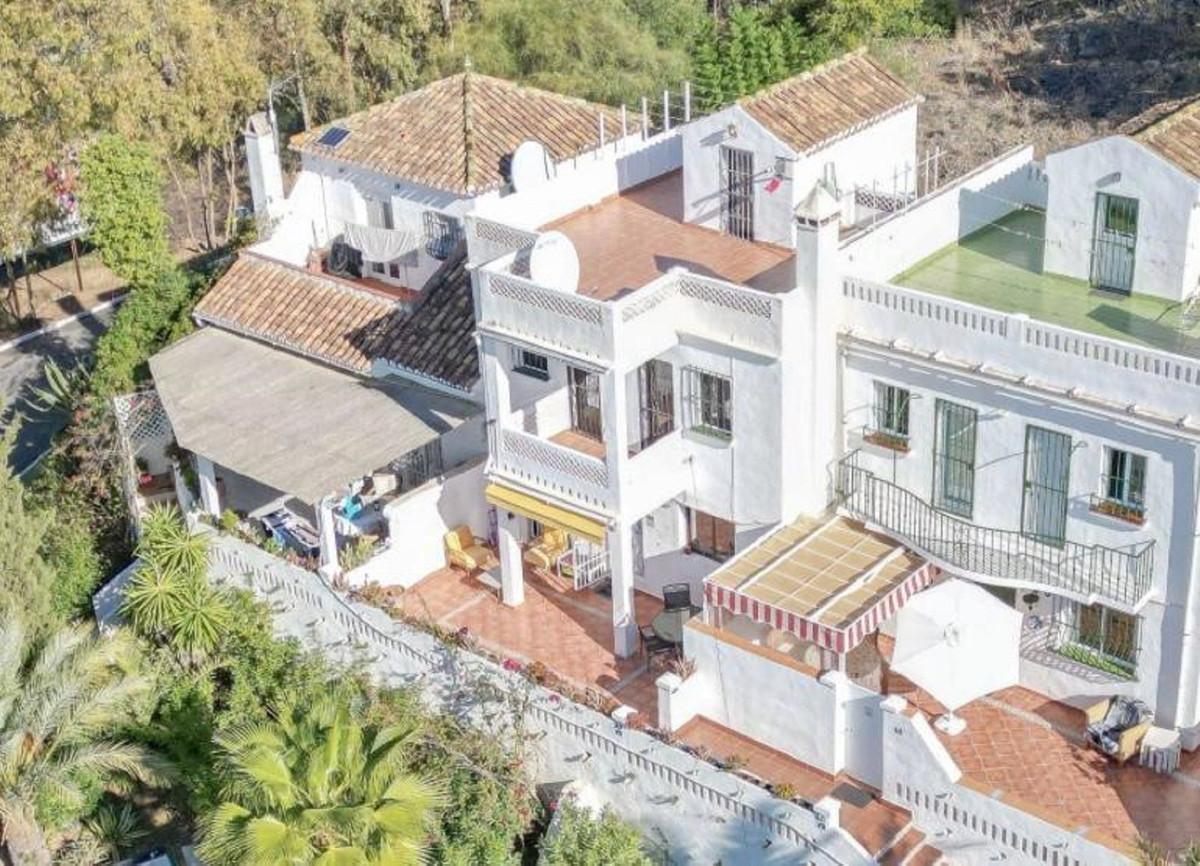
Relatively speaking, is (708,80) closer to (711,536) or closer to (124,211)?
(124,211)

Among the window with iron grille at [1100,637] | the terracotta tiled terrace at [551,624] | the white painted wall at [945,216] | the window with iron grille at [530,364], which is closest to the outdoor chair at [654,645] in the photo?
the terracotta tiled terrace at [551,624]

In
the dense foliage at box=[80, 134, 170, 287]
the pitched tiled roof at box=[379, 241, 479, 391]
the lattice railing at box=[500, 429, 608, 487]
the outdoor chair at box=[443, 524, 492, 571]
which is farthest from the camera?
the dense foliage at box=[80, 134, 170, 287]

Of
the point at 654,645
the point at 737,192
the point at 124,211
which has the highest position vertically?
the point at 737,192

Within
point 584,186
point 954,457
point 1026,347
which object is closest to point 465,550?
point 584,186

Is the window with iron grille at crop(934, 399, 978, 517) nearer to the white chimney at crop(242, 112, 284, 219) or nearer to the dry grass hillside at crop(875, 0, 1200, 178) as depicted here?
the white chimney at crop(242, 112, 284, 219)

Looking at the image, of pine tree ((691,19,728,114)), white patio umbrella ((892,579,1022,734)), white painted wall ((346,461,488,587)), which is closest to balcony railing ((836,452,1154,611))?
white patio umbrella ((892,579,1022,734))

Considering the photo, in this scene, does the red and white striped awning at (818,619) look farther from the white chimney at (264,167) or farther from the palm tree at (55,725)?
the white chimney at (264,167)

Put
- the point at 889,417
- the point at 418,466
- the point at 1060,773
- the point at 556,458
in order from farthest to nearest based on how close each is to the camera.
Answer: the point at 418,466, the point at 556,458, the point at 889,417, the point at 1060,773
